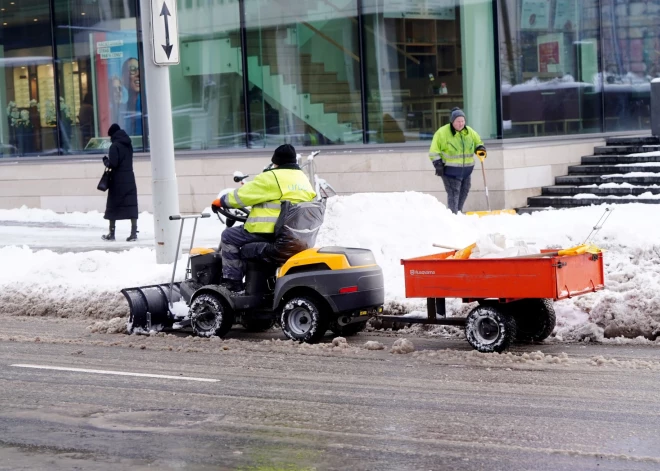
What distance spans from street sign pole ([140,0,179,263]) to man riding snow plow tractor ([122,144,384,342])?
331 cm

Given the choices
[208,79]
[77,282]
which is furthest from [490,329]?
[208,79]

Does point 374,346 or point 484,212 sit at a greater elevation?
point 484,212

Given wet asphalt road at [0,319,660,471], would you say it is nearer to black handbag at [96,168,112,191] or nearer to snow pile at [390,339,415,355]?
snow pile at [390,339,415,355]

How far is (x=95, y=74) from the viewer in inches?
947

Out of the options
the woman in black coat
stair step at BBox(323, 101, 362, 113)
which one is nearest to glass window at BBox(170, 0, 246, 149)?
stair step at BBox(323, 101, 362, 113)

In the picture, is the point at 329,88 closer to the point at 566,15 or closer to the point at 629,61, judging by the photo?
the point at 566,15

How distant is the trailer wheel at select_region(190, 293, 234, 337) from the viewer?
33.9 feet

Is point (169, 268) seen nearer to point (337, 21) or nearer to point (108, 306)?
point (108, 306)

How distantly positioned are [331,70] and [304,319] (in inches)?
466

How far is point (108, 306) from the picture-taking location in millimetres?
12617

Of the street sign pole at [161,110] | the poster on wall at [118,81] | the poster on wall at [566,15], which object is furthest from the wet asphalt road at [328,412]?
the poster on wall at [118,81]

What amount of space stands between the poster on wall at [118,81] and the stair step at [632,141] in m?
9.83

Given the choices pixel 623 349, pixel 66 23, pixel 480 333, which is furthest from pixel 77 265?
pixel 66 23

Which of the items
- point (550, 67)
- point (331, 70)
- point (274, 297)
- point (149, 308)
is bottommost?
point (149, 308)
